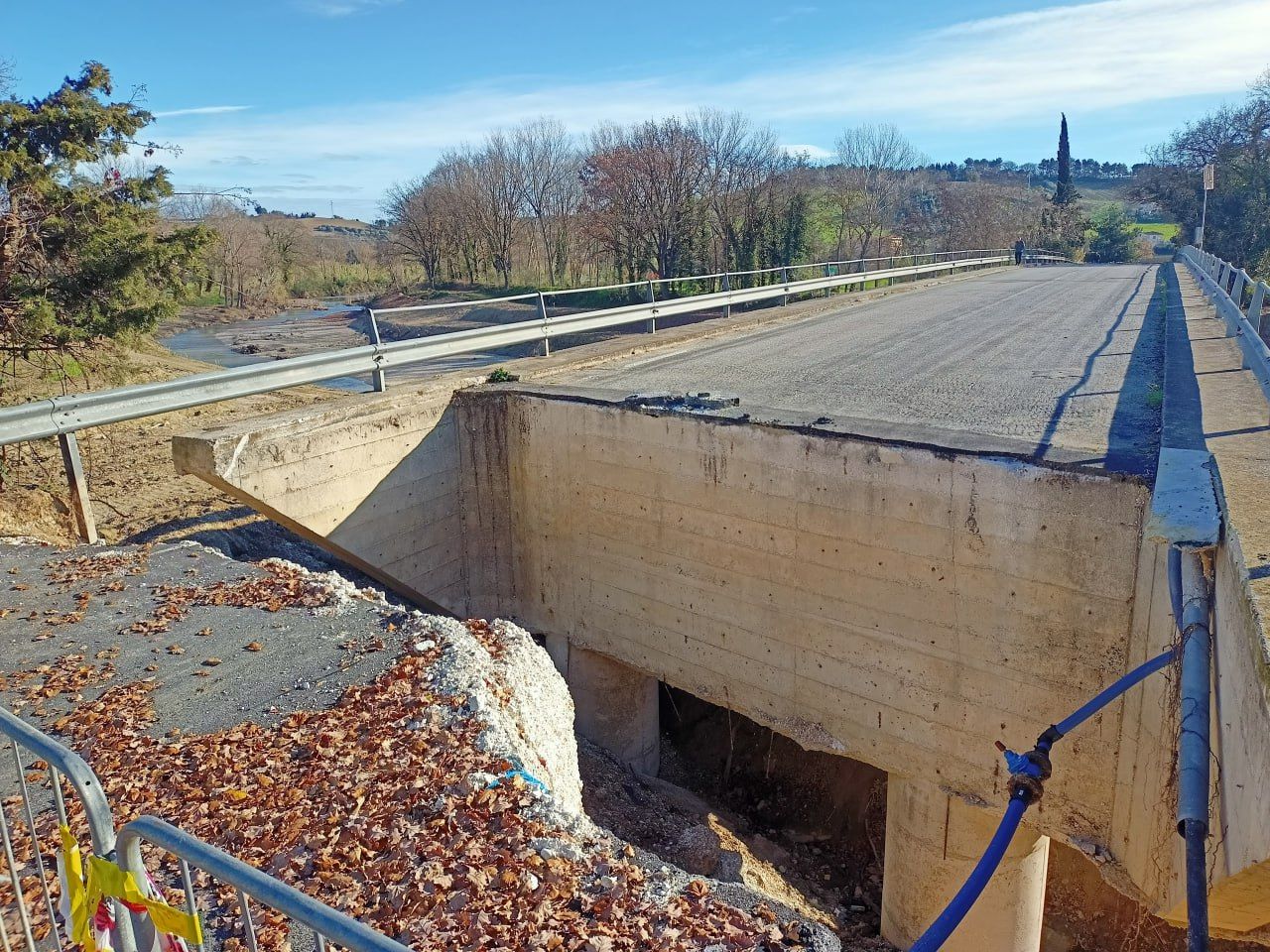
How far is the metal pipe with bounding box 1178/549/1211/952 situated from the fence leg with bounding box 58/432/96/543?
7.67 m

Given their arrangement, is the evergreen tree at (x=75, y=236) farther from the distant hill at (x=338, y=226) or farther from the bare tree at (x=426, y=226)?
the distant hill at (x=338, y=226)

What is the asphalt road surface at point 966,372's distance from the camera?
7.95 meters

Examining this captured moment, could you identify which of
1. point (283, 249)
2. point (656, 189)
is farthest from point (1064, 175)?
point (283, 249)

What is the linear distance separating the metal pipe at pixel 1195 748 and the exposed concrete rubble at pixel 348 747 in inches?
58.2

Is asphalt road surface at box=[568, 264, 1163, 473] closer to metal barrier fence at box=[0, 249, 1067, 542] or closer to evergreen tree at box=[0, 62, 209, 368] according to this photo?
metal barrier fence at box=[0, 249, 1067, 542]

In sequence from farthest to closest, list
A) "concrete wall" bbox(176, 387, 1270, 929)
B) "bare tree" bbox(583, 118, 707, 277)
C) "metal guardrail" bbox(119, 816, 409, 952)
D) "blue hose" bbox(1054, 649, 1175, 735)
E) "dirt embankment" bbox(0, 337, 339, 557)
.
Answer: "bare tree" bbox(583, 118, 707, 277), "dirt embankment" bbox(0, 337, 339, 557), "concrete wall" bbox(176, 387, 1270, 929), "blue hose" bbox(1054, 649, 1175, 735), "metal guardrail" bbox(119, 816, 409, 952)

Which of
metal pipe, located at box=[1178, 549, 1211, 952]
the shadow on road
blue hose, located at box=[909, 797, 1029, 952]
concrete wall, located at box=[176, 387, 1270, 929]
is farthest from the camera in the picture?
the shadow on road

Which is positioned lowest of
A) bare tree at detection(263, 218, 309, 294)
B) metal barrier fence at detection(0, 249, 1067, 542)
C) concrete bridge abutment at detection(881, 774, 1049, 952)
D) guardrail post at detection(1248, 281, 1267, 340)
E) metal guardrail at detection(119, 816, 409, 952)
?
concrete bridge abutment at detection(881, 774, 1049, 952)

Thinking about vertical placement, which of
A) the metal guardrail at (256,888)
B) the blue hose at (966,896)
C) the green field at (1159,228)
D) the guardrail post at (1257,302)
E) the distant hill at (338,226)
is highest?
the distant hill at (338,226)

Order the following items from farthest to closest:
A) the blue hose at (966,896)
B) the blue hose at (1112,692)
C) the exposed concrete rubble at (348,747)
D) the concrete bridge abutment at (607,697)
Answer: the concrete bridge abutment at (607,697), the blue hose at (1112,692), the exposed concrete rubble at (348,747), the blue hose at (966,896)

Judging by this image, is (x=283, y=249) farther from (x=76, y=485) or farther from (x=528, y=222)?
(x=76, y=485)

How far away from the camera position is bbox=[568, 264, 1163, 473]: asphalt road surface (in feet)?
26.1

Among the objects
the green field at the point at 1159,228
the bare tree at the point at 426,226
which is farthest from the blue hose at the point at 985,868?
the green field at the point at 1159,228

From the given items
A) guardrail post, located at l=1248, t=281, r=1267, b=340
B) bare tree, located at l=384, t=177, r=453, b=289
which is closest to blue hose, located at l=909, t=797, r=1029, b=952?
guardrail post, located at l=1248, t=281, r=1267, b=340
